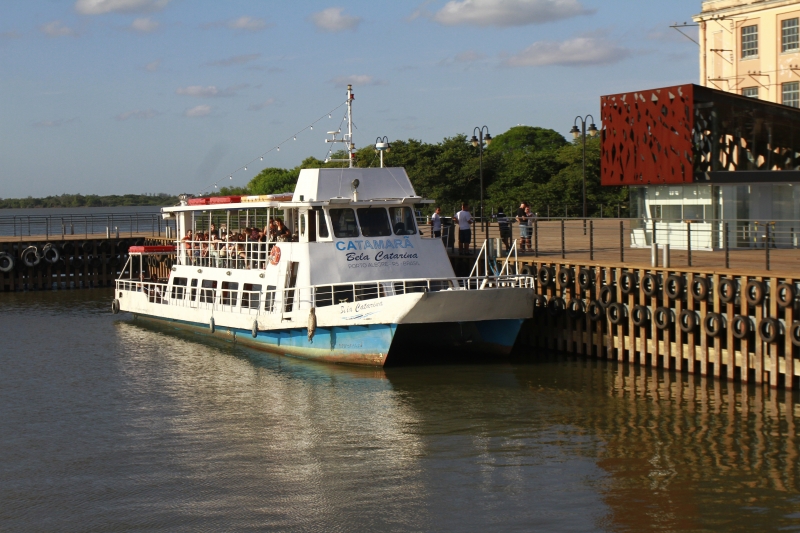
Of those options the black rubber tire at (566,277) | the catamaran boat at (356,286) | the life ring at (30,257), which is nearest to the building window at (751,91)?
the catamaran boat at (356,286)

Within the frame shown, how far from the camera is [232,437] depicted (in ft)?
59.3

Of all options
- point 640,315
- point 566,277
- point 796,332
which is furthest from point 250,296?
point 796,332

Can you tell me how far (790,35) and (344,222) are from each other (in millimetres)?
30990

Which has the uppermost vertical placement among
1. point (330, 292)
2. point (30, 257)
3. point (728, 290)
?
point (30, 257)

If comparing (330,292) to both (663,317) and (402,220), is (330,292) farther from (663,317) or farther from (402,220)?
(663,317)

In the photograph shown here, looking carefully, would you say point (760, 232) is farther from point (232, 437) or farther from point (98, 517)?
point (98, 517)

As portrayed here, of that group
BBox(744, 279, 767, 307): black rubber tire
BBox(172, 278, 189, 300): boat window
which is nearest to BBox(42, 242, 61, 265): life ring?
BBox(172, 278, 189, 300): boat window

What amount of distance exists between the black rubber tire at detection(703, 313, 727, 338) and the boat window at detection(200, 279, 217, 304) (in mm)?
15405

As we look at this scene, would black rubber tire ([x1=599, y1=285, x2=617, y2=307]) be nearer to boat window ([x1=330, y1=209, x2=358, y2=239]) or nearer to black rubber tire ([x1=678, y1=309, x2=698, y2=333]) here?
black rubber tire ([x1=678, y1=309, x2=698, y2=333])

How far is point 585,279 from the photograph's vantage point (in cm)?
2486

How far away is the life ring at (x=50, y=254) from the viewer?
49938mm

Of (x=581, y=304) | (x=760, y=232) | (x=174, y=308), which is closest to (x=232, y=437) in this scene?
(x=581, y=304)

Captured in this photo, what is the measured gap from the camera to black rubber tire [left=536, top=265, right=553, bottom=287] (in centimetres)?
2614

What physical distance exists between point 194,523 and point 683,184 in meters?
21.3
